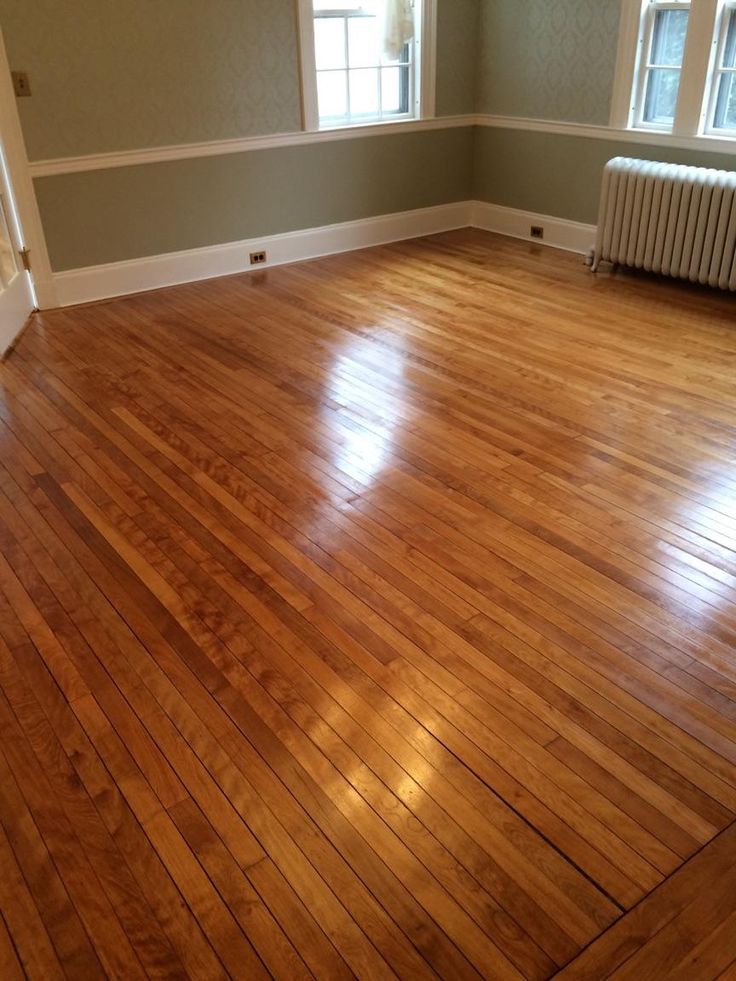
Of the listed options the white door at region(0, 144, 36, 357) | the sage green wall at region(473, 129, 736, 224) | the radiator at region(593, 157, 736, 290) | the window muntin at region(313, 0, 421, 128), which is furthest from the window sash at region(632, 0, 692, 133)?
the white door at region(0, 144, 36, 357)

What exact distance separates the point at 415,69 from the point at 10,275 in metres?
3.19

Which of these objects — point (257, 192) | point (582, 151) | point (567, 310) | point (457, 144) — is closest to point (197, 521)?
point (567, 310)

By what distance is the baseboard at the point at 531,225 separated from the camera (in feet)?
19.4

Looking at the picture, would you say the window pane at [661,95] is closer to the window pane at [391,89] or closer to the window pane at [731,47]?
the window pane at [731,47]

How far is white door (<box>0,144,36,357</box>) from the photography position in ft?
14.5

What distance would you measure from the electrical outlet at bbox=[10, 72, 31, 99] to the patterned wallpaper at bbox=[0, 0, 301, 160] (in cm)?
3

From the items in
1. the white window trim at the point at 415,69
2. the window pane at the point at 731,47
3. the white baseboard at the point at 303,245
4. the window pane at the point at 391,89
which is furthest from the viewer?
the window pane at the point at 391,89

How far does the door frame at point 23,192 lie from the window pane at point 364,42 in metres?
2.25

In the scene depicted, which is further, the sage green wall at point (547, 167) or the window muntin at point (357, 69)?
the sage green wall at point (547, 167)

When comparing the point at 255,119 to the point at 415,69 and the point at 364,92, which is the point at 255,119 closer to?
the point at 364,92

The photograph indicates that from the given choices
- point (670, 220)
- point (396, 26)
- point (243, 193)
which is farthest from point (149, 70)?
point (670, 220)

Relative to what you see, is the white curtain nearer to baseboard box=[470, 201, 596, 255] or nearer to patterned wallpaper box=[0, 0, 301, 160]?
patterned wallpaper box=[0, 0, 301, 160]

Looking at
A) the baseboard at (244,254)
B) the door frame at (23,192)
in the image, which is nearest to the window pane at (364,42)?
the baseboard at (244,254)

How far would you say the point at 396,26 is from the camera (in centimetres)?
Answer: 562
